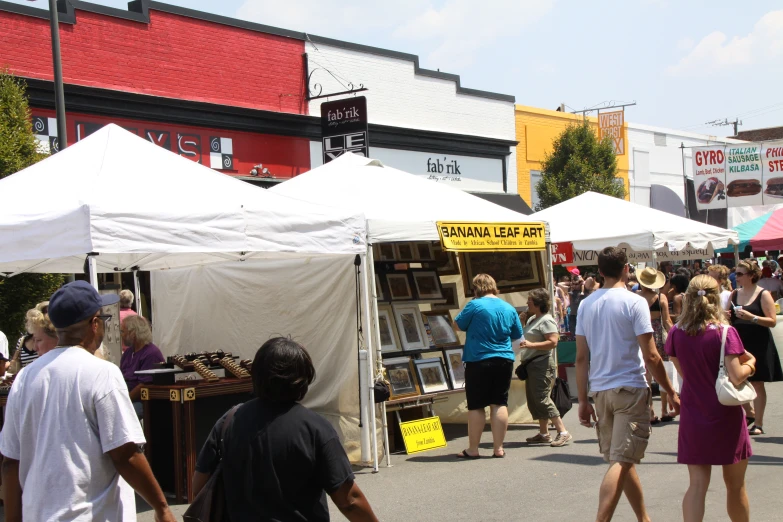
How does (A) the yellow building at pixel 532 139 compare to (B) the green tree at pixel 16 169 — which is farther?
(A) the yellow building at pixel 532 139

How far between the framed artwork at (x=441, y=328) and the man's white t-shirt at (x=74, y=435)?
7.37m

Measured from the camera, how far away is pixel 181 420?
7.57 meters

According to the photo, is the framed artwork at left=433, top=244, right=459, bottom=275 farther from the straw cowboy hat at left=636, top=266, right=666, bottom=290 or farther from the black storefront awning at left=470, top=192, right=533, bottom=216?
the black storefront awning at left=470, top=192, right=533, bottom=216

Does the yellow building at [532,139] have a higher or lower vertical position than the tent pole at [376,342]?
higher

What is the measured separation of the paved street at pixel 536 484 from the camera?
6.80 metres

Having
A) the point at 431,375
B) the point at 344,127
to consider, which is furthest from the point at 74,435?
the point at 344,127

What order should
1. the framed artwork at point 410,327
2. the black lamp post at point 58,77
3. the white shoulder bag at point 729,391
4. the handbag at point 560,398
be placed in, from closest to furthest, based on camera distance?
the white shoulder bag at point 729,391 < the handbag at point 560,398 < the framed artwork at point 410,327 < the black lamp post at point 58,77

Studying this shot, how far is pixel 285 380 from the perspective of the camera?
3154 millimetres

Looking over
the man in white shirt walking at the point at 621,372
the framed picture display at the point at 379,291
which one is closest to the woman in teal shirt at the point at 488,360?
the framed picture display at the point at 379,291

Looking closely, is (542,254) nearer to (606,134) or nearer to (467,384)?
(467,384)

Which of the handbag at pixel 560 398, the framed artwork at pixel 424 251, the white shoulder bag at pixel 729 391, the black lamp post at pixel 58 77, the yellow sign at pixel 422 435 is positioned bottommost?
the yellow sign at pixel 422 435

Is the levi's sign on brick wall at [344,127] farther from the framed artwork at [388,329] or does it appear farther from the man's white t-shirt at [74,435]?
the man's white t-shirt at [74,435]

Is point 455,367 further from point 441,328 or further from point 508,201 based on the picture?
point 508,201

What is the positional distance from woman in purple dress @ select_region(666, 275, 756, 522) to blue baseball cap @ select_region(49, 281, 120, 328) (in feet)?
11.8
